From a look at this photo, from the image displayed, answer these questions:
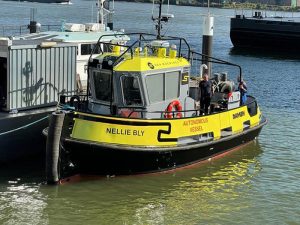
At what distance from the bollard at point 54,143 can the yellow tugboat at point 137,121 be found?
0.03m

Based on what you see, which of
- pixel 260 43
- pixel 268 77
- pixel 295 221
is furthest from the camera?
pixel 260 43

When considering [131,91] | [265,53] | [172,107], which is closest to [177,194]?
[172,107]

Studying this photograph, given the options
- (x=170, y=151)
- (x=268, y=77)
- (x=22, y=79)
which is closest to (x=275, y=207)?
(x=170, y=151)

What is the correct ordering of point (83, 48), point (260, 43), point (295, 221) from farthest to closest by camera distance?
point (260, 43) → point (83, 48) → point (295, 221)

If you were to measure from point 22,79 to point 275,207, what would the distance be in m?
8.33

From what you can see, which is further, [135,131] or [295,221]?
[135,131]

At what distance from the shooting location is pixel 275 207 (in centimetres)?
1437

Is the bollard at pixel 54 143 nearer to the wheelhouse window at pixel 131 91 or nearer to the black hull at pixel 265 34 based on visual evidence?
Answer: the wheelhouse window at pixel 131 91

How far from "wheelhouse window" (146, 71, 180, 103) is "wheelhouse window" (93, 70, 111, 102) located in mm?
1156

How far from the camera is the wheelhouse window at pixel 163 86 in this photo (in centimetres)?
1595

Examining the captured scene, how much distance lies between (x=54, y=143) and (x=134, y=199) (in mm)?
2591

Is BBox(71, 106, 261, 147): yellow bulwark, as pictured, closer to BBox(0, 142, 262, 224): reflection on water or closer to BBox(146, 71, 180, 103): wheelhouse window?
BBox(146, 71, 180, 103): wheelhouse window

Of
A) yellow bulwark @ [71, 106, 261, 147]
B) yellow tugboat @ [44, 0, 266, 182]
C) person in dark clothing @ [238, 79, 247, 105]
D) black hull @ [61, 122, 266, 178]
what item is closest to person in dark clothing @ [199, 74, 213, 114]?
yellow tugboat @ [44, 0, 266, 182]

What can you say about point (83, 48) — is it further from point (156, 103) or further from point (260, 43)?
point (260, 43)
